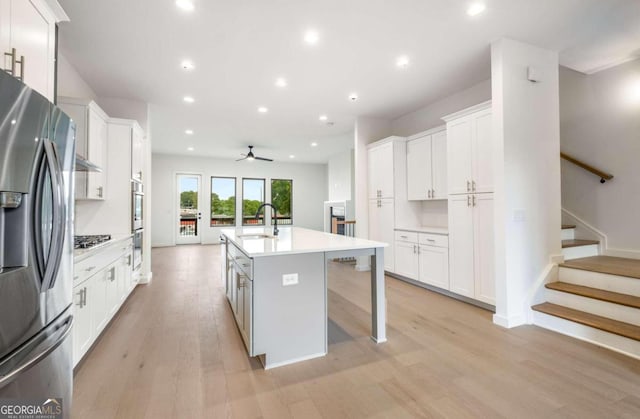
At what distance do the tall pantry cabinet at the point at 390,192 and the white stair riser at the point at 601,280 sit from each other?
83.5 inches

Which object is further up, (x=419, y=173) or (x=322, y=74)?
(x=322, y=74)

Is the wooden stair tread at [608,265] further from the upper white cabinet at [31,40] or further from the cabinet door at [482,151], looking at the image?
the upper white cabinet at [31,40]

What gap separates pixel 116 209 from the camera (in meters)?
3.59

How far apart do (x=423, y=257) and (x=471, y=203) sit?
1.10 meters

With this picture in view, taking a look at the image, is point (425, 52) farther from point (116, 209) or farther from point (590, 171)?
point (116, 209)

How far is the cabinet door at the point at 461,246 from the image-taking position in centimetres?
332

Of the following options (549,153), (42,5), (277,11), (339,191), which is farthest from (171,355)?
(339,191)

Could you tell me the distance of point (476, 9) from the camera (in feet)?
7.72

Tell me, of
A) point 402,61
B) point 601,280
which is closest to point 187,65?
point 402,61

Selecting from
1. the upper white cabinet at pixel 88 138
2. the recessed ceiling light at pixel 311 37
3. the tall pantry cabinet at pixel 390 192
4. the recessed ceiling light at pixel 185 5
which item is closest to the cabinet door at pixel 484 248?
the tall pantry cabinet at pixel 390 192

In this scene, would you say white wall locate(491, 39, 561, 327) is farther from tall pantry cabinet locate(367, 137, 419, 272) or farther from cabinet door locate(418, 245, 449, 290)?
tall pantry cabinet locate(367, 137, 419, 272)

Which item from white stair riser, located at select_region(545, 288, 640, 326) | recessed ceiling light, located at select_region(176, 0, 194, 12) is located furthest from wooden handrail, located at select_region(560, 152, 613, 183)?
recessed ceiling light, located at select_region(176, 0, 194, 12)

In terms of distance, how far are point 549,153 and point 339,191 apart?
602 cm

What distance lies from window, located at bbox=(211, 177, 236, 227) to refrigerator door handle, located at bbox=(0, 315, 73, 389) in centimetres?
830
